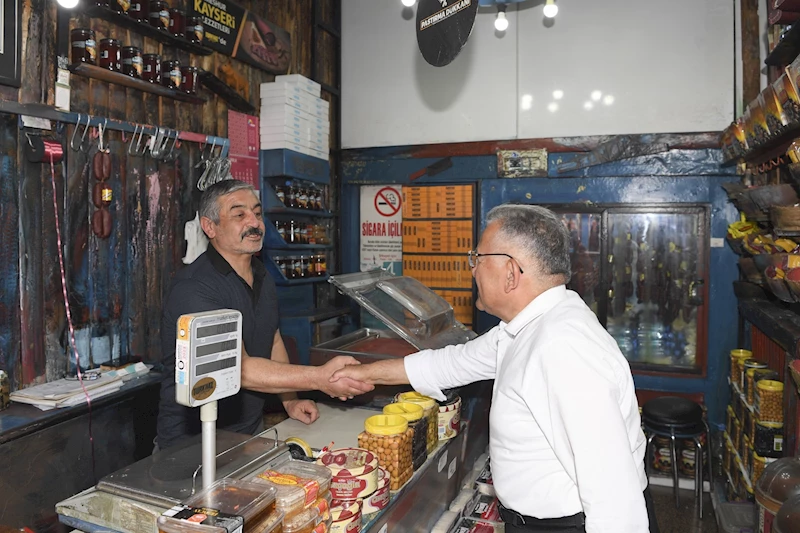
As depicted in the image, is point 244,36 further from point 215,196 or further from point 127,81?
point 215,196

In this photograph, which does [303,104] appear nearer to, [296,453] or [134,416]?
[134,416]

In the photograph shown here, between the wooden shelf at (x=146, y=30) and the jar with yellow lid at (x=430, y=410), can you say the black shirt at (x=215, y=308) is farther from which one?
the wooden shelf at (x=146, y=30)

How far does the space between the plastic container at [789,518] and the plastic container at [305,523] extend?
171 centimetres

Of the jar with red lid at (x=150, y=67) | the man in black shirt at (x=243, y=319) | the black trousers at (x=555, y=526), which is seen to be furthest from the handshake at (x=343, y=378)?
the jar with red lid at (x=150, y=67)

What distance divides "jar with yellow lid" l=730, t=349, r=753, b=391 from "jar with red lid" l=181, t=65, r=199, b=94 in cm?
412

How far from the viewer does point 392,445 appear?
2.00 meters

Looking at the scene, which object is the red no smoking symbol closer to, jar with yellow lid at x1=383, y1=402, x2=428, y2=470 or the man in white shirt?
jar with yellow lid at x1=383, y1=402, x2=428, y2=470

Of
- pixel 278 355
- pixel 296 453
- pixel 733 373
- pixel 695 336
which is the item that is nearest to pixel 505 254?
pixel 296 453

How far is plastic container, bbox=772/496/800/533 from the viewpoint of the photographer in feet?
6.97

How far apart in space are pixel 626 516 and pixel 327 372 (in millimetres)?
1286

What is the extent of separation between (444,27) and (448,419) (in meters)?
1.95

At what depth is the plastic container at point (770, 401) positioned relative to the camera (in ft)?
11.2

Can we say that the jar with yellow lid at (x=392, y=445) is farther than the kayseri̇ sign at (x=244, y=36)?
No

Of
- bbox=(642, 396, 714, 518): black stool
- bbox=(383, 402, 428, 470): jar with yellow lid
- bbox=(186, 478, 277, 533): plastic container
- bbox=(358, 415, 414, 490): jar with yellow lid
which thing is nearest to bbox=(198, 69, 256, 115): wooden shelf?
bbox=(383, 402, 428, 470): jar with yellow lid
